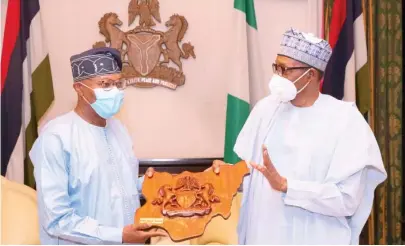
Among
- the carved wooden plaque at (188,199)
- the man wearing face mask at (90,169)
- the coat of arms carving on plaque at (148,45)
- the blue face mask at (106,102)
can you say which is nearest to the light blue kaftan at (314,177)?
the carved wooden plaque at (188,199)

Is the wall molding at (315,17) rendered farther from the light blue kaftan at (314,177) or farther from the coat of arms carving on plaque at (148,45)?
the light blue kaftan at (314,177)

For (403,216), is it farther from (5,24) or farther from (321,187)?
(5,24)

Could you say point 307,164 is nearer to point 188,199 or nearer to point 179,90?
point 188,199

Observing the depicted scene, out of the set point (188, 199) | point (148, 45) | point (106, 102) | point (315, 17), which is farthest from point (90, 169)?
point (315, 17)

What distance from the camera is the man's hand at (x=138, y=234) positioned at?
201 centimetres

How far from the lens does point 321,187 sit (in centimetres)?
227

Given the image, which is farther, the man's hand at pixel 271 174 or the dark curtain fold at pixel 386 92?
the dark curtain fold at pixel 386 92

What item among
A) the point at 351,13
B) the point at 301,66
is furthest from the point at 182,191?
the point at 351,13

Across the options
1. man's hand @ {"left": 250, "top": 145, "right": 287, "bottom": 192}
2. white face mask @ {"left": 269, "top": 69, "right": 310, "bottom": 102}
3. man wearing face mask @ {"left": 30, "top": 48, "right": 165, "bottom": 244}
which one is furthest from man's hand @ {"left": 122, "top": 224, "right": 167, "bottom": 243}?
white face mask @ {"left": 269, "top": 69, "right": 310, "bottom": 102}

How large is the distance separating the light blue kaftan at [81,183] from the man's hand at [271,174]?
0.56 metres

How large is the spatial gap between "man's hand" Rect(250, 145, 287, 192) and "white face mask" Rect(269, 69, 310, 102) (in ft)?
1.17

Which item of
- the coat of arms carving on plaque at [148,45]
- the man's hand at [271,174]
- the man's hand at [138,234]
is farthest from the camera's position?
the coat of arms carving on plaque at [148,45]

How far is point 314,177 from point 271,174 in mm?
261

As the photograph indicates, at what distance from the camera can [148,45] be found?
4066 millimetres
